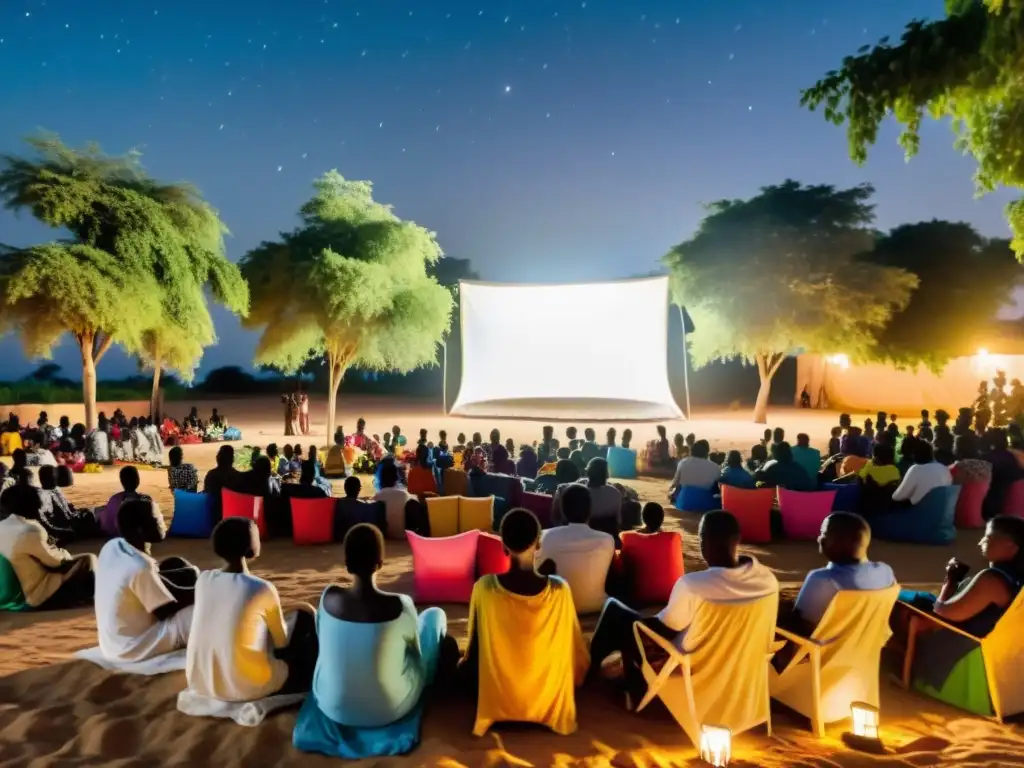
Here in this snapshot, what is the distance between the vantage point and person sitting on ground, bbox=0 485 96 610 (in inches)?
214

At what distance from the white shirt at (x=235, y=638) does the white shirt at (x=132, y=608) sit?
586 millimetres

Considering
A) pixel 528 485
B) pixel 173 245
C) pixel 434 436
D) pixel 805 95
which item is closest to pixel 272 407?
pixel 434 436

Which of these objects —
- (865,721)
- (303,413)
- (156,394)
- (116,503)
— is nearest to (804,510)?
(865,721)

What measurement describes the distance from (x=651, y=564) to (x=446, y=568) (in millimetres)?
1536

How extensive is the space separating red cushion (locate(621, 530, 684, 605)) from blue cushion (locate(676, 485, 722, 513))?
373cm

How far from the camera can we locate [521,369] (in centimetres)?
1397

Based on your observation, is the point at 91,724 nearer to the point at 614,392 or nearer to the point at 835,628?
the point at 835,628

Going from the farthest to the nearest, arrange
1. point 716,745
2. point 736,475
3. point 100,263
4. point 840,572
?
1. point 100,263
2. point 736,475
3. point 840,572
4. point 716,745

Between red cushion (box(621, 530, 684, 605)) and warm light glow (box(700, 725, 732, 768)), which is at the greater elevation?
red cushion (box(621, 530, 684, 605))

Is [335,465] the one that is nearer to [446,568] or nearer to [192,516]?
[192,516]

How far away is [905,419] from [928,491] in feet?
72.6

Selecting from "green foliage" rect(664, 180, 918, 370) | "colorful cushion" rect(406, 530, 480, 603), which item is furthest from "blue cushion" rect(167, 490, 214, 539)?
"green foliage" rect(664, 180, 918, 370)

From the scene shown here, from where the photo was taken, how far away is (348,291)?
17.7 metres

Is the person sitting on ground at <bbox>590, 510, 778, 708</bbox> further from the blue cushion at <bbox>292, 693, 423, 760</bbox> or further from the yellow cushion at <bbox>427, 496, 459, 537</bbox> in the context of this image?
the yellow cushion at <bbox>427, 496, 459, 537</bbox>
